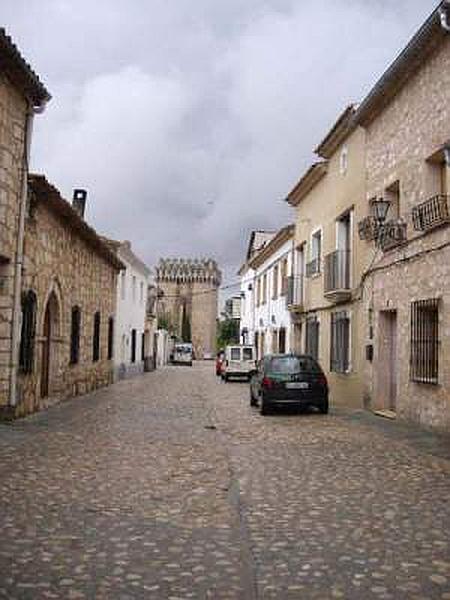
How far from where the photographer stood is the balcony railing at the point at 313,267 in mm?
20247

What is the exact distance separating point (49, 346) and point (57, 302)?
1002mm

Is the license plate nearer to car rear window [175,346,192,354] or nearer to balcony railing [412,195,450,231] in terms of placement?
balcony railing [412,195,450,231]

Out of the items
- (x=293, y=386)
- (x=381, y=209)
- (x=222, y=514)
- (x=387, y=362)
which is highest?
(x=381, y=209)

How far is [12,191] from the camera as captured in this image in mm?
11297

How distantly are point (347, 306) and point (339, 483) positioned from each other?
10088mm

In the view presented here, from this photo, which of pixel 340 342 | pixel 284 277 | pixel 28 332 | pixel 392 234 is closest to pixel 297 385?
pixel 340 342

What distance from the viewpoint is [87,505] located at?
618 centimetres

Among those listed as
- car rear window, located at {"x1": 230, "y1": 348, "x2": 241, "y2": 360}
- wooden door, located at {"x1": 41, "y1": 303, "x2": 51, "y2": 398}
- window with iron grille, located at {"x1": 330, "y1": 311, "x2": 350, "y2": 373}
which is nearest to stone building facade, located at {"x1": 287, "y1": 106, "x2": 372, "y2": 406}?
window with iron grille, located at {"x1": 330, "y1": 311, "x2": 350, "y2": 373}

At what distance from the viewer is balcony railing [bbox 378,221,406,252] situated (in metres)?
12.9

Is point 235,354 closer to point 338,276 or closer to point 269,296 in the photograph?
point 269,296

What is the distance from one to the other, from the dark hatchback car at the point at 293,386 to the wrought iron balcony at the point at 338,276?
240 centimetres

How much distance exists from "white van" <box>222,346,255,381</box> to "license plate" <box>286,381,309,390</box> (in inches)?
638

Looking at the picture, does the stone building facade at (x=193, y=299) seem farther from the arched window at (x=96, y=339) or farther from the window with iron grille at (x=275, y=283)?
the arched window at (x=96, y=339)

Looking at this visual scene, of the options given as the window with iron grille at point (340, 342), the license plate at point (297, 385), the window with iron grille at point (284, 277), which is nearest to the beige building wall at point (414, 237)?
the license plate at point (297, 385)
